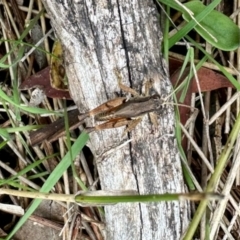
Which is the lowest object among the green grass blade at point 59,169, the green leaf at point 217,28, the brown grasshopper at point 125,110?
the green grass blade at point 59,169

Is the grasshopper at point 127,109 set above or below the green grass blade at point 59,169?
above

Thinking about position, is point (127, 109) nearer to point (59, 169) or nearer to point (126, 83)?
Result: point (126, 83)

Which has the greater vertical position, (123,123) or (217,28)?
(217,28)

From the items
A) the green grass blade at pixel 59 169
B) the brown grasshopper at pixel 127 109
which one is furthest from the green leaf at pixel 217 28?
the green grass blade at pixel 59 169

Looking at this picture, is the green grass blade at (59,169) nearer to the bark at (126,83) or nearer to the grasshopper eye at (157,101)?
the bark at (126,83)

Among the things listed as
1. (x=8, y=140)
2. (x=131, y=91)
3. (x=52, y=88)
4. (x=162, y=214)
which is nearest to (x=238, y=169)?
(x=162, y=214)

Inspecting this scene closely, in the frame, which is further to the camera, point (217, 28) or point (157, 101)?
point (217, 28)

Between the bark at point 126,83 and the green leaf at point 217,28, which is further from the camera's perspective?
the green leaf at point 217,28

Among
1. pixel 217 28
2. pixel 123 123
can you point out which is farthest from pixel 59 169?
pixel 217 28

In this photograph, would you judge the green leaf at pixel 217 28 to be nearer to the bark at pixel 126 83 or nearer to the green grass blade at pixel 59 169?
the bark at pixel 126 83
